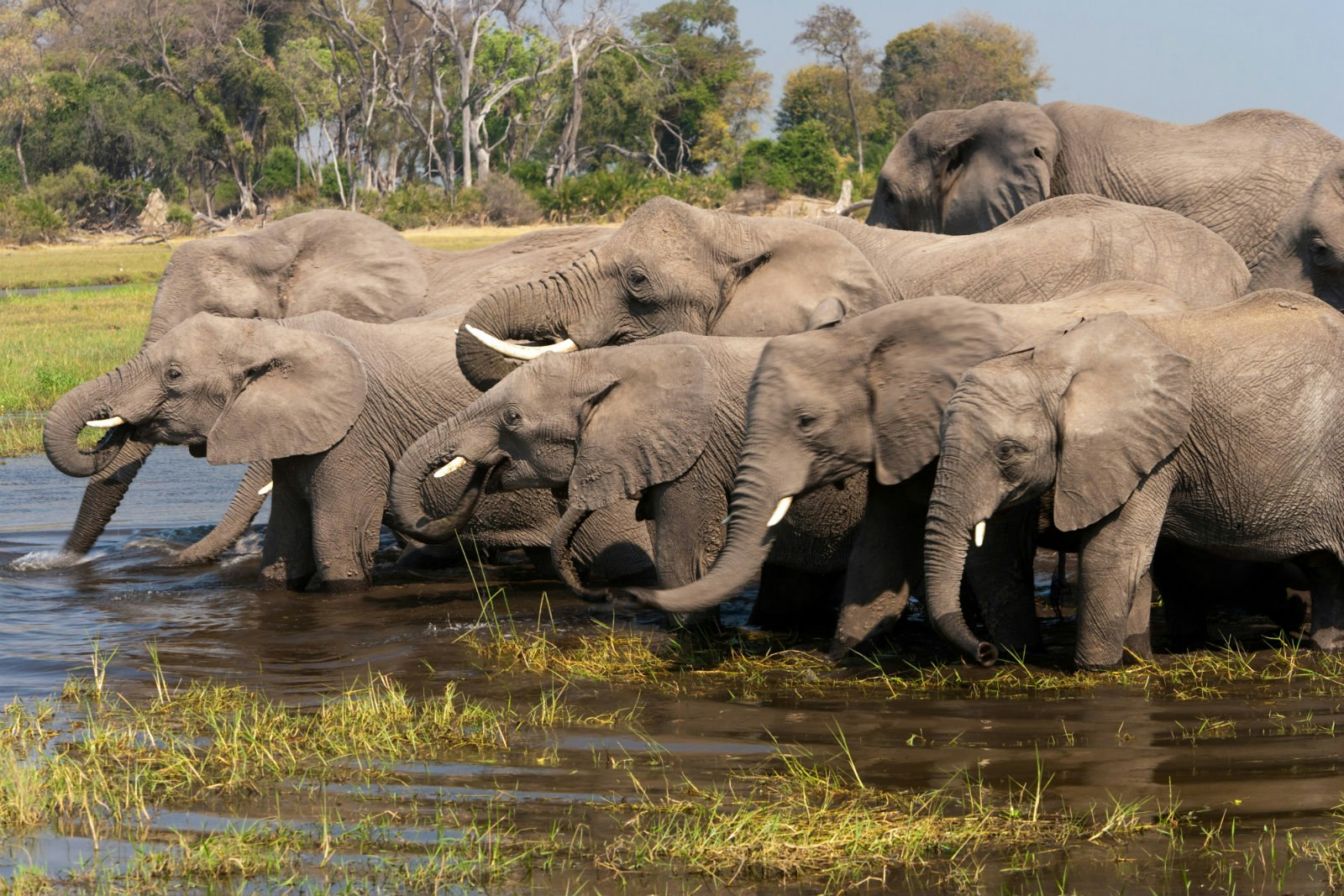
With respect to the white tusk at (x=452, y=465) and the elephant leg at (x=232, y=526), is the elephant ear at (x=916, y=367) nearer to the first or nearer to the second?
the white tusk at (x=452, y=465)

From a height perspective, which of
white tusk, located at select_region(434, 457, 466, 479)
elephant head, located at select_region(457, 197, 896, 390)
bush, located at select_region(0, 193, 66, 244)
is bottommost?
bush, located at select_region(0, 193, 66, 244)

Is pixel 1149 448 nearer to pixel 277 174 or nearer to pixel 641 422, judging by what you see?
pixel 641 422

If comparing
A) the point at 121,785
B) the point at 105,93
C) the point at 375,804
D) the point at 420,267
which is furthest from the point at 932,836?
the point at 105,93

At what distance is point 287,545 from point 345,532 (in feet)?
1.41

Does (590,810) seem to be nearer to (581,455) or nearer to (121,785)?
(121,785)

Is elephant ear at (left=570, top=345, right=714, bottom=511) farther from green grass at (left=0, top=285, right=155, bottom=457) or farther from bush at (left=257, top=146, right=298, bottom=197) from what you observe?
bush at (left=257, top=146, right=298, bottom=197)

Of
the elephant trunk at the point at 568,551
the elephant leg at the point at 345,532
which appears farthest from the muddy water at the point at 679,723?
the elephant trunk at the point at 568,551

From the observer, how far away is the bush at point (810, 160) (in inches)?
1784

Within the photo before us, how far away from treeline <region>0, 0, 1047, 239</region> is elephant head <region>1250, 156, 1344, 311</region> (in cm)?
3540

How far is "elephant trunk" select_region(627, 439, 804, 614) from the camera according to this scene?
20.4 ft

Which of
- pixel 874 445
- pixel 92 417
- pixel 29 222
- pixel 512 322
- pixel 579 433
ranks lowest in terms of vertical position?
pixel 29 222

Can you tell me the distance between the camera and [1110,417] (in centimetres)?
598

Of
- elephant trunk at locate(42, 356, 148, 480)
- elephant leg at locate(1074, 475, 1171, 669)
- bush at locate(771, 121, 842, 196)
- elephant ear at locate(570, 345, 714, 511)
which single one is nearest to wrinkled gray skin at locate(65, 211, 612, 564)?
elephant trunk at locate(42, 356, 148, 480)

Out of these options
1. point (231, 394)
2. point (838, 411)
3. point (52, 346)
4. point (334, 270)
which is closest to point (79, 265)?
point (52, 346)
